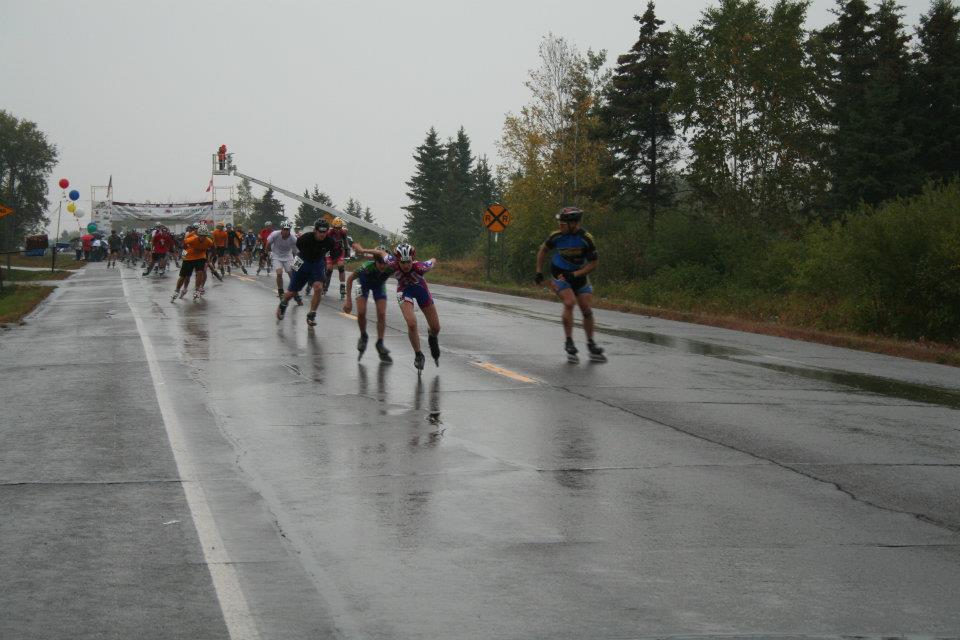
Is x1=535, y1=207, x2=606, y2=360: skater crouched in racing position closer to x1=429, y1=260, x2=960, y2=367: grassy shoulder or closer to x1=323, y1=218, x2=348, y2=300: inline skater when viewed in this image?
x1=323, y1=218, x2=348, y2=300: inline skater

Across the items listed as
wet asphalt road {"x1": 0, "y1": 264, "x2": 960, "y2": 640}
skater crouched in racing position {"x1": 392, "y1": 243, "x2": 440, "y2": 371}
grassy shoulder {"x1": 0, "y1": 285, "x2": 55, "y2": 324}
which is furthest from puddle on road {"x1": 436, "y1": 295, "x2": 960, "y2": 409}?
grassy shoulder {"x1": 0, "y1": 285, "x2": 55, "y2": 324}

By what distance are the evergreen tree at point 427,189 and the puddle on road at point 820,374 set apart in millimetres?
79804

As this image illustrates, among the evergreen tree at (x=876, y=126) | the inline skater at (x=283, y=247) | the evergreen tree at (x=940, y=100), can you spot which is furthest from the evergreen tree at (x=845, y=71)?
the inline skater at (x=283, y=247)

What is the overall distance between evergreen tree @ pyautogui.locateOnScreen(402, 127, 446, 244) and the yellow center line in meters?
84.4

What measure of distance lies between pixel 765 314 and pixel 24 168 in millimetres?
123295

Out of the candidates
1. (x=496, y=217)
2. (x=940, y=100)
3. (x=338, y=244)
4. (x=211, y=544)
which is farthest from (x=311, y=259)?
(x=940, y=100)

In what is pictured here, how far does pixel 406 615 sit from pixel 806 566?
2.08 m

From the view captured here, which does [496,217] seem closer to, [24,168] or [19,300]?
[19,300]

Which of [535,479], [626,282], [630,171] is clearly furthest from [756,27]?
Result: [535,479]

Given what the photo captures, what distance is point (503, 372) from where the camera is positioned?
46.2ft

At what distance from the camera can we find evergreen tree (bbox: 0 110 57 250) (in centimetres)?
13388

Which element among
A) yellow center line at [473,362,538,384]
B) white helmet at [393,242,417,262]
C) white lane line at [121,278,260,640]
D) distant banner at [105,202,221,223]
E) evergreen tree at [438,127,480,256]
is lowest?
white lane line at [121,278,260,640]

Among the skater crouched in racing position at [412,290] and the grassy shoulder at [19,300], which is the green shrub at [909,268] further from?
the grassy shoulder at [19,300]

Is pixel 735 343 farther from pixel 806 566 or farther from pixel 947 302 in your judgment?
pixel 806 566
